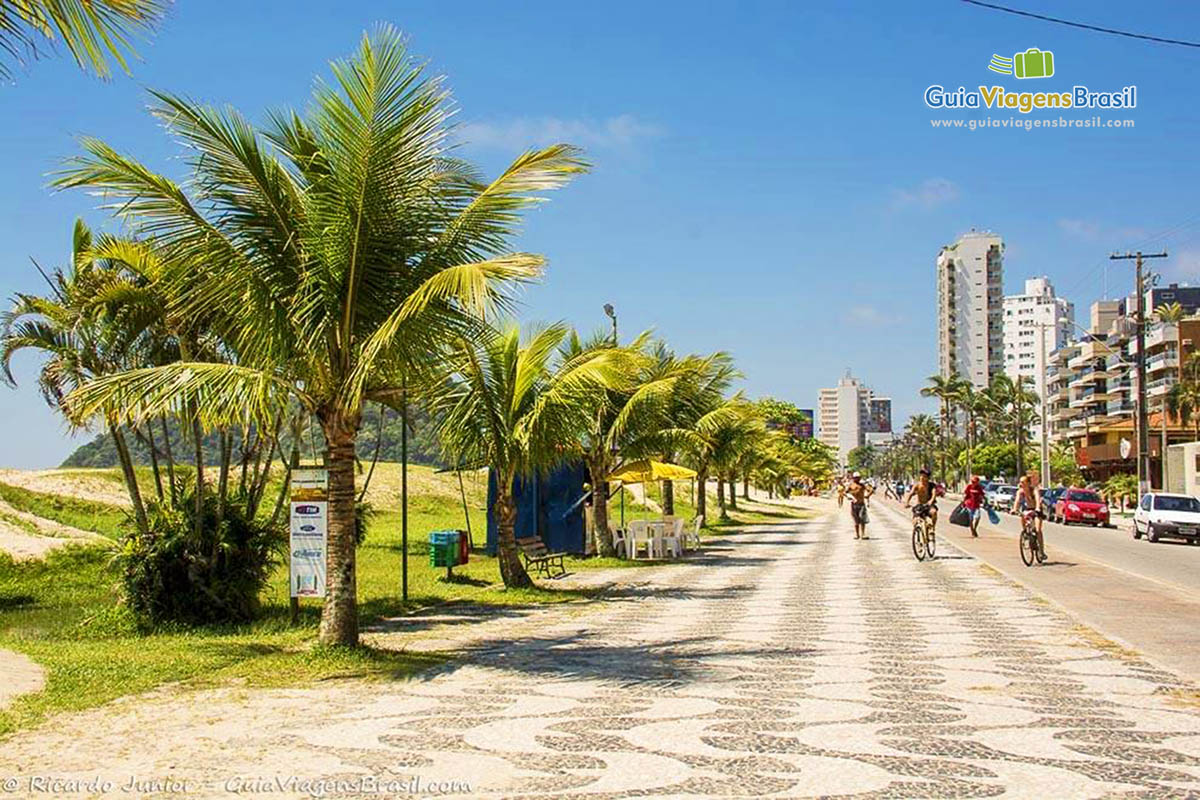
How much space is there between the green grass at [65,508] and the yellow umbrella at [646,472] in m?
12.7

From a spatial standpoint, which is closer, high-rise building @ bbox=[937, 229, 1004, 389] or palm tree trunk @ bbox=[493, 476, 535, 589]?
palm tree trunk @ bbox=[493, 476, 535, 589]

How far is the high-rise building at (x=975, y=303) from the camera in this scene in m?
175

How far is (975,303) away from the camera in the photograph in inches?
6978

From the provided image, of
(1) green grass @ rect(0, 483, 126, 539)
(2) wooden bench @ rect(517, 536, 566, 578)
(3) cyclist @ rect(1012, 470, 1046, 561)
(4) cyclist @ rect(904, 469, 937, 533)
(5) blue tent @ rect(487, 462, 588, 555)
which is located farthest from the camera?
(1) green grass @ rect(0, 483, 126, 539)

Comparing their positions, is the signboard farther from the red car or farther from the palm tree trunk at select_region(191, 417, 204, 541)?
the red car

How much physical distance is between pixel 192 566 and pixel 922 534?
15.3 metres

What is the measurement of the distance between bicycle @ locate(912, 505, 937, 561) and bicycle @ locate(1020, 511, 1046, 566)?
2.35m

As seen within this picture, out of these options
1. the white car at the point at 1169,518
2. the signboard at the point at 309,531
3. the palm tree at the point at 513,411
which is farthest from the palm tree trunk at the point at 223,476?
the white car at the point at 1169,518

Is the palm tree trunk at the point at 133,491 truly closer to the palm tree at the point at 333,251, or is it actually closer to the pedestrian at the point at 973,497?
the palm tree at the point at 333,251

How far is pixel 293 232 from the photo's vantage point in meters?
10.4

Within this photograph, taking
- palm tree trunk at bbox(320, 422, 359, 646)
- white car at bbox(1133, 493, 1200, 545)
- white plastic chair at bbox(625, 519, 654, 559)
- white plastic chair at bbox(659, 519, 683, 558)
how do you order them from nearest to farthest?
palm tree trunk at bbox(320, 422, 359, 646) → white plastic chair at bbox(625, 519, 654, 559) → white plastic chair at bbox(659, 519, 683, 558) → white car at bbox(1133, 493, 1200, 545)

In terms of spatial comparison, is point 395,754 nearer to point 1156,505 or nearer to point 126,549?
point 126,549

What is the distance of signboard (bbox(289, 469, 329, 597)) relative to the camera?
1102 centimetres

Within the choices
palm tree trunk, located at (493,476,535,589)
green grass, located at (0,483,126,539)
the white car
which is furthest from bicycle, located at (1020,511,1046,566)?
green grass, located at (0,483,126,539)
